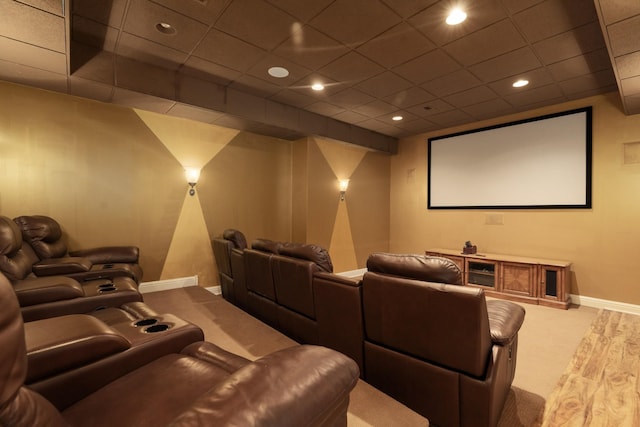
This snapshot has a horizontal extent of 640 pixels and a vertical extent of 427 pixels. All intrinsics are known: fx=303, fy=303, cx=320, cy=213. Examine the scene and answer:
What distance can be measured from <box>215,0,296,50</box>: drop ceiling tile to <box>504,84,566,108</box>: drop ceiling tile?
337cm

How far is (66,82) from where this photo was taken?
3.26 m

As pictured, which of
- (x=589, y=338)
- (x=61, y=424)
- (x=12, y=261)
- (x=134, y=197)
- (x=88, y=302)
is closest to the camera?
(x=61, y=424)

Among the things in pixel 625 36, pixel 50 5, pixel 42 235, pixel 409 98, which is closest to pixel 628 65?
pixel 625 36

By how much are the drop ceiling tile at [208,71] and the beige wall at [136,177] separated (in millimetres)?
999

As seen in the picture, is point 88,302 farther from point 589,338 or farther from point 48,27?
point 589,338

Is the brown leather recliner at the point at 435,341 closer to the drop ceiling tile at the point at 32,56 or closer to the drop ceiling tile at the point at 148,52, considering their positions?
the drop ceiling tile at the point at 148,52

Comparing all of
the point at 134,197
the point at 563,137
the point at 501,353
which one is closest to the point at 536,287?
the point at 563,137

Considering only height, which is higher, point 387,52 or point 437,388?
point 387,52

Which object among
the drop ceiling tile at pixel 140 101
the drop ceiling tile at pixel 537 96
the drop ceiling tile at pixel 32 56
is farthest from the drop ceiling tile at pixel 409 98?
the drop ceiling tile at pixel 32 56

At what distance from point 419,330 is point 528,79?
3.68 m

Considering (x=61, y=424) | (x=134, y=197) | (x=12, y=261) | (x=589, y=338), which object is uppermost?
(x=134, y=197)

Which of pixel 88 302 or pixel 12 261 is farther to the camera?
pixel 12 261

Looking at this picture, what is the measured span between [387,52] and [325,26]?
0.79 m

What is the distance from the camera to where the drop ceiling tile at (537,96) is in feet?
13.3
